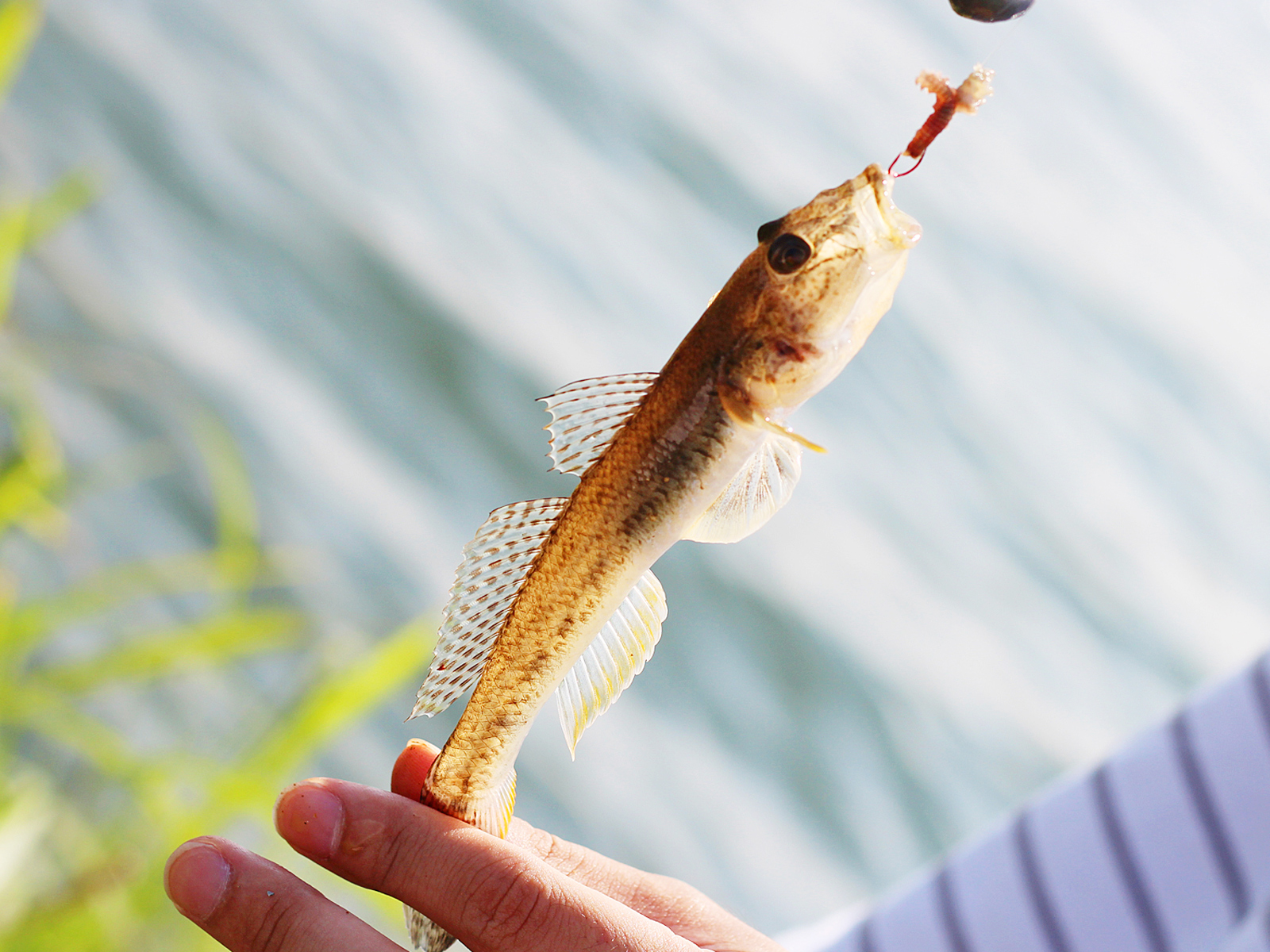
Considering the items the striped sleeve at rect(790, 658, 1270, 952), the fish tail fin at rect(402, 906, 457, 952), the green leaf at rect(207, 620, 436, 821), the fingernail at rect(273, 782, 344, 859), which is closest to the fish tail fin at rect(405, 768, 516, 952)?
the fish tail fin at rect(402, 906, 457, 952)

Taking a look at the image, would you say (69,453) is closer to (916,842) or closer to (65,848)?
(65,848)

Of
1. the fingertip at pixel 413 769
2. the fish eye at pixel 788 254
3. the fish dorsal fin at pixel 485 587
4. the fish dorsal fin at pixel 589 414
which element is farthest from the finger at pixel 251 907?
the fish eye at pixel 788 254

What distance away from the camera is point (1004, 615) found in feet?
22.5

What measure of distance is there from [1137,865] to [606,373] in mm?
4253

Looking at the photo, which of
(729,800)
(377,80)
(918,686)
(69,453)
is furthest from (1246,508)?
(69,453)

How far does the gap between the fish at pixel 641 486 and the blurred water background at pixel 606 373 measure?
1753mm

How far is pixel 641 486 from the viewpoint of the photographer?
1124 mm

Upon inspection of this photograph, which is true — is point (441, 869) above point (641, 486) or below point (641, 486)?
below

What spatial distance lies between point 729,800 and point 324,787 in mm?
4304

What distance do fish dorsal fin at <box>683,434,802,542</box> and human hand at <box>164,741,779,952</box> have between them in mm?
486

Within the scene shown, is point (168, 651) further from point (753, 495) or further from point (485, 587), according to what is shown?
point (753, 495)

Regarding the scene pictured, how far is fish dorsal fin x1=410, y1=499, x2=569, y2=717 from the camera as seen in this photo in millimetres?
1209

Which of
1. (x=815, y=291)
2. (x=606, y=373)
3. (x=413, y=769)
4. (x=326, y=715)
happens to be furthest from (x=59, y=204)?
(x=815, y=291)

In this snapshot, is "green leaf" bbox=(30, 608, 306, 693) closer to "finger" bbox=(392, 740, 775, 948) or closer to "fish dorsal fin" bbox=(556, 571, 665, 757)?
"finger" bbox=(392, 740, 775, 948)
